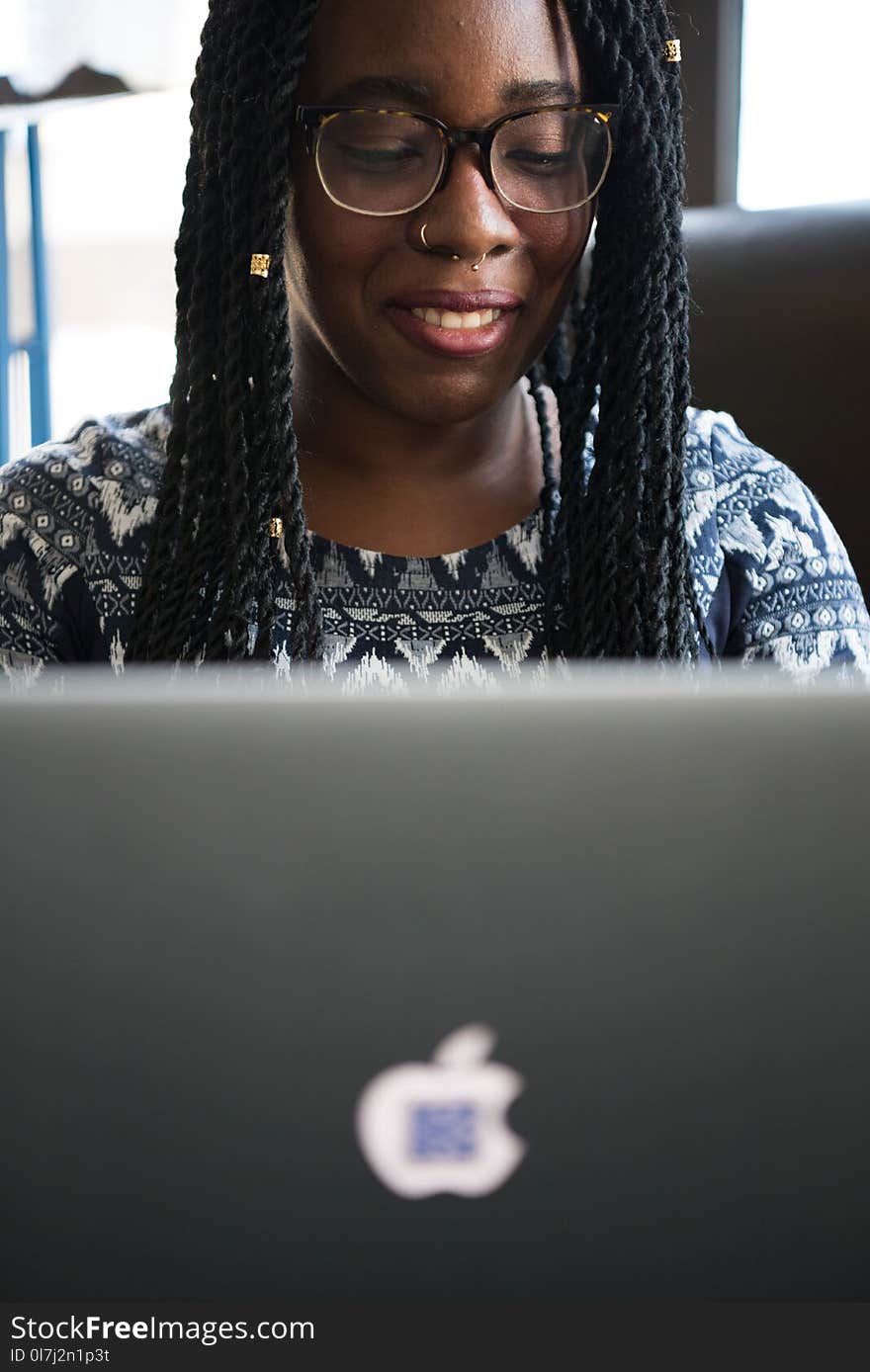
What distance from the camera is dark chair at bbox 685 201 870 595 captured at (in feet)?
4.52

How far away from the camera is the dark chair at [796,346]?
138 centimetres

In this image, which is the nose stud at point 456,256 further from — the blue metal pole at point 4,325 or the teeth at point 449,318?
Result: the blue metal pole at point 4,325

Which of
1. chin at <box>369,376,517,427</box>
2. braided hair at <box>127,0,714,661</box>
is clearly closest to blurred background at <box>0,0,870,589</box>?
braided hair at <box>127,0,714,661</box>

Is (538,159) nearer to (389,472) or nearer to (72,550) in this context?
(389,472)

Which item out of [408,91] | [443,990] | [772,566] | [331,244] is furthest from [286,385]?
[443,990]

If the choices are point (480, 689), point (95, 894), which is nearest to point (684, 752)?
point (480, 689)

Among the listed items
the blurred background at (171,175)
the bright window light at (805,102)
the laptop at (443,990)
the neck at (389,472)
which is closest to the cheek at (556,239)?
the neck at (389,472)

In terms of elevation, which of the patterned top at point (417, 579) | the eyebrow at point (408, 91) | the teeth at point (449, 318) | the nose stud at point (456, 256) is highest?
the eyebrow at point (408, 91)

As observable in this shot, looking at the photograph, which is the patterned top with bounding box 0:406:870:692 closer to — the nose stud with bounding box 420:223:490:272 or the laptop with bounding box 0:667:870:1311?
the nose stud with bounding box 420:223:490:272

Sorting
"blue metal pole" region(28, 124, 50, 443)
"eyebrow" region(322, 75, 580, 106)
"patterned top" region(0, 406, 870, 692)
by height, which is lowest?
"patterned top" region(0, 406, 870, 692)

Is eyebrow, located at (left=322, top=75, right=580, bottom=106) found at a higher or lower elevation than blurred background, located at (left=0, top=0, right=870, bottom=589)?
lower

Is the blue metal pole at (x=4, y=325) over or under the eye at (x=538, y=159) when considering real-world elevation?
over

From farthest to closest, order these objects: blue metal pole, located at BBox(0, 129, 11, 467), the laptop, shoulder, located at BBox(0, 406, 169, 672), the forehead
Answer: blue metal pole, located at BBox(0, 129, 11, 467)
shoulder, located at BBox(0, 406, 169, 672)
the forehead
the laptop

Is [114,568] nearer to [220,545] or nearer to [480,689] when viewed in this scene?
[220,545]
